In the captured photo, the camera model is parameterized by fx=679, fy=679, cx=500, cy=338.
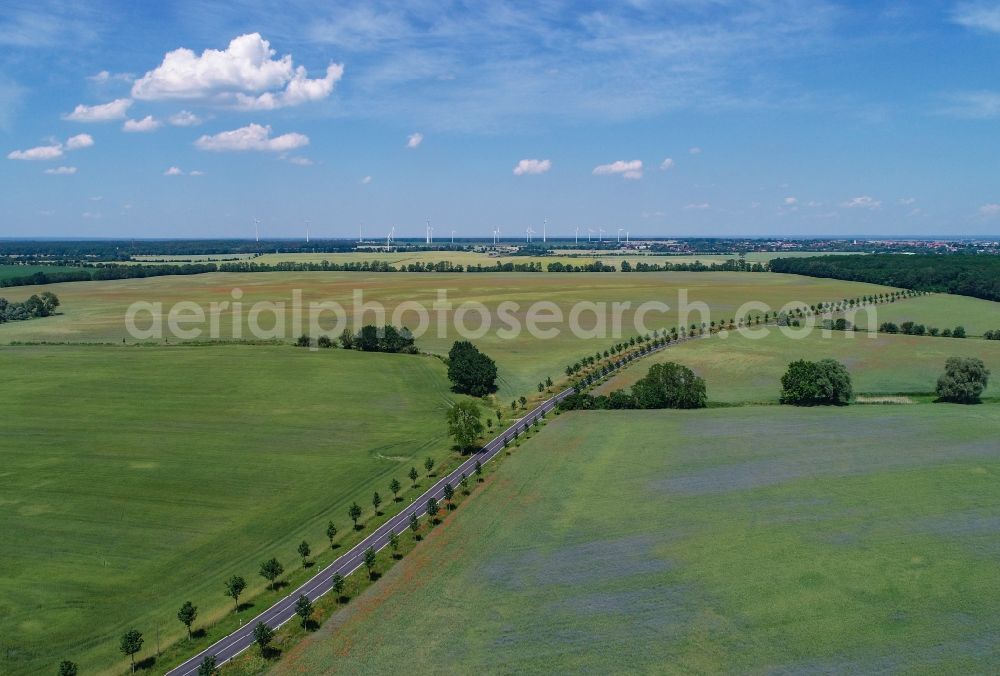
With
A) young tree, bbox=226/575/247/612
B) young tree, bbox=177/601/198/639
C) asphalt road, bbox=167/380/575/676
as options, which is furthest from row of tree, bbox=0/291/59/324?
young tree, bbox=177/601/198/639

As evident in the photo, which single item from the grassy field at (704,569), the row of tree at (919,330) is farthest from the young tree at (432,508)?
the row of tree at (919,330)

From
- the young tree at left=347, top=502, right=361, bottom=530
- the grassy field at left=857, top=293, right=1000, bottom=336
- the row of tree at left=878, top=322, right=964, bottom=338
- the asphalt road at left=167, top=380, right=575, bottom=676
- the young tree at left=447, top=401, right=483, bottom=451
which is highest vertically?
the grassy field at left=857, top=293, right=1000, bottom=336

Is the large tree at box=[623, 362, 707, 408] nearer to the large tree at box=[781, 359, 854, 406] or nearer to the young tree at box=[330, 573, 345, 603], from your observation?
the large tree at box=[781, 359, 854, 406]

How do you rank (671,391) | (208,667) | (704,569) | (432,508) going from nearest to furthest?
(208,667)
(704,569)
(432,508)
(671,391)

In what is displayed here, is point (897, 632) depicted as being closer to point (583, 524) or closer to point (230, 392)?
point (583, 524)

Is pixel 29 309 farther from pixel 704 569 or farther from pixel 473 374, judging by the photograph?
pixel 704 569

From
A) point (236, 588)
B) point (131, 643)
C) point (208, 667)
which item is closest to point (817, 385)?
point (236, 588)
